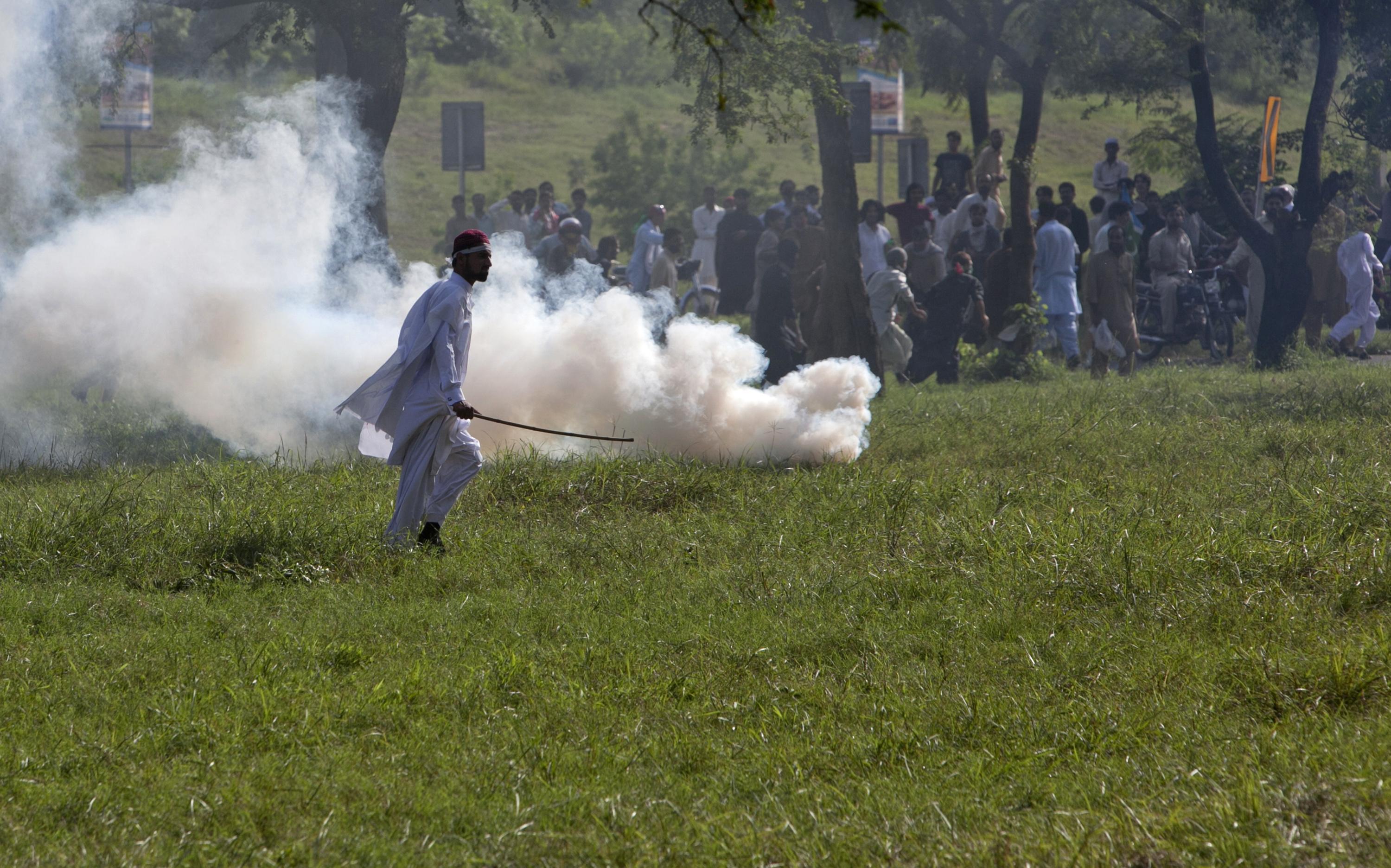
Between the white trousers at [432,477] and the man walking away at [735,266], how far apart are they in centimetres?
1128

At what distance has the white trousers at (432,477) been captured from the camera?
24.1ft

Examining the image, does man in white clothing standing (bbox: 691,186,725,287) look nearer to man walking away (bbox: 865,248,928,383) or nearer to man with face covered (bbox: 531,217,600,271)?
man with face covered (bbox: 531,217,600,271)

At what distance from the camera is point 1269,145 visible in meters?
17.6

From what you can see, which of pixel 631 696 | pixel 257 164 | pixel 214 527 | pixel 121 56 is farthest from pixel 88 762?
pixel 121 56

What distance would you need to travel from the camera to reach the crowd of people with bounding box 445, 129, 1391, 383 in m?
15.2

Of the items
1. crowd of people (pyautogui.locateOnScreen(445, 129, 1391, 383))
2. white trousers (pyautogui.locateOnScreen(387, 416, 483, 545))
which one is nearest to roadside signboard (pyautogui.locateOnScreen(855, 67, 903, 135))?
crowd of people (pyautogui.locateOnScreen(445, 129, 1391, 383))

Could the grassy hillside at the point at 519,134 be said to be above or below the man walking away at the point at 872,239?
above

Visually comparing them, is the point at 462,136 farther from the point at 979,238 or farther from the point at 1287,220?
the point at 1287,220

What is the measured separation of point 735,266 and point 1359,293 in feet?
24.6

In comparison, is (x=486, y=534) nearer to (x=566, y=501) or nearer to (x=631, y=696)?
(x=566, y=501)

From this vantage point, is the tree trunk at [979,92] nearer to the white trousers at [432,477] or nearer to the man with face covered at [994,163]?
the man with face covered at [994,163]

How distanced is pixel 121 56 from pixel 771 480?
8740 millimetres

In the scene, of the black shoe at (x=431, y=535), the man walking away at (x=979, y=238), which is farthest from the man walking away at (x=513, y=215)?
the black shoe at (x=431, y=535)

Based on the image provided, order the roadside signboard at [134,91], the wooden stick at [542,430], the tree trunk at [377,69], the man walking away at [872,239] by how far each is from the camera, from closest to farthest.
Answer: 1. the wooden stick at [542,430]
2. the roadside signboard at [134,91]
3. the tree trunk at [377,69]
4. the man walking away at [872,239]
